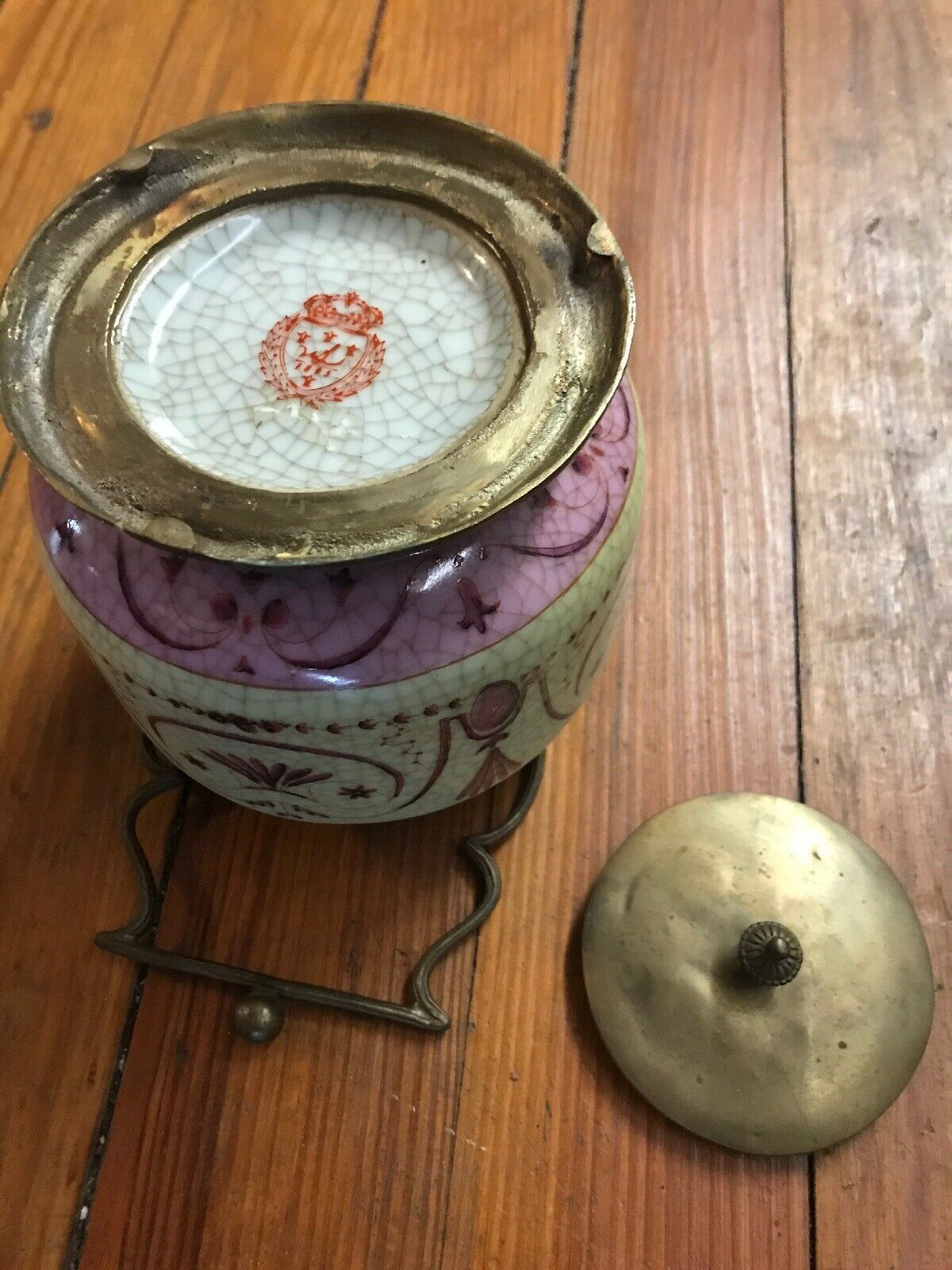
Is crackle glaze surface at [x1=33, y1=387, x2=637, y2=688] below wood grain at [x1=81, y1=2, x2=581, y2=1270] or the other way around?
the other way around

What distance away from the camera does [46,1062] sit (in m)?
0.73

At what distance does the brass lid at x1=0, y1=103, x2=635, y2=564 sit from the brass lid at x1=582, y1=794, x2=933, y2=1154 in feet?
1.25

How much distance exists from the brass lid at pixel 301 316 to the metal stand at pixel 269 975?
37cm

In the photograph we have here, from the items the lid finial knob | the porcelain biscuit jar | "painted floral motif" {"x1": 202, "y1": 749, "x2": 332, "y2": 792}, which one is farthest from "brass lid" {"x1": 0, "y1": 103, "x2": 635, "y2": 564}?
the lid finial knob

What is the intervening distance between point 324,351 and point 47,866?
47cm

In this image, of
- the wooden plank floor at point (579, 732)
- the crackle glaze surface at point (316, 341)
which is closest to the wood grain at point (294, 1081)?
the wooden plank floor at point (579, 732)

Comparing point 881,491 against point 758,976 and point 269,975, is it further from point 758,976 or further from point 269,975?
point 269,975

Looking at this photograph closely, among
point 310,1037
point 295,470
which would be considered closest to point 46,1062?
point 310,1037

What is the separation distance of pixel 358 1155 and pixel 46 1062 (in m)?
0.23

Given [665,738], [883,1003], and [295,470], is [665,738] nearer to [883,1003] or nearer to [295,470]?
[883,1003]

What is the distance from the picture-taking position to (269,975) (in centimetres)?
75

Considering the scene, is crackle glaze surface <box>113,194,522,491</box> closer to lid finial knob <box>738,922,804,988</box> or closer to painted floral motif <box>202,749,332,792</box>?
painted floral motif <box>202,749,332,792</box>

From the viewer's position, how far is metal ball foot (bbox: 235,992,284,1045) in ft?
2.37

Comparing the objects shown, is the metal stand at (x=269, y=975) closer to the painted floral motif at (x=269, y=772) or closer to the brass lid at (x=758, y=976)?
the brass lid at (x=758, y=976)
